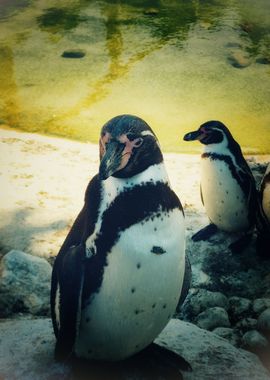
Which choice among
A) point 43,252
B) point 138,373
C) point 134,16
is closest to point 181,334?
point 138,373

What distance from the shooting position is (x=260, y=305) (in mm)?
749

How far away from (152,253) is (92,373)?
161 mm

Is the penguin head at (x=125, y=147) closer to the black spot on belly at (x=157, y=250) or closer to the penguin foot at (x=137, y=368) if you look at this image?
the black spot on belly at (x=157, y=250)

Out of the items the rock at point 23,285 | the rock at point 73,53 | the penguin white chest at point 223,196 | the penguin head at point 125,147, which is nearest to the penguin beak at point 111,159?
the penguin head at point 125,147

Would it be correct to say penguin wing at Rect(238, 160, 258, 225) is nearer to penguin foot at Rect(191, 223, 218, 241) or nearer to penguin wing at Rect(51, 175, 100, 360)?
penguin foot at Rect(191, 223, 218, 241)

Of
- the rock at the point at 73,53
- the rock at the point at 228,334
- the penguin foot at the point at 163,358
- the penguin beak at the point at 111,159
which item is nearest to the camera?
the penguin beak at the point at 111,159

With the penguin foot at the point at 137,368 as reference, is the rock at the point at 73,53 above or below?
above

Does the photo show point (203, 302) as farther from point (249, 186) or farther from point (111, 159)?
point (111, 159)

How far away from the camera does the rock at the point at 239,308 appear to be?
0.75 m

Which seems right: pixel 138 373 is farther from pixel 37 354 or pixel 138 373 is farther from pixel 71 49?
pixel 71 49

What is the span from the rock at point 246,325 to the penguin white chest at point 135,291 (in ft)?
0.66

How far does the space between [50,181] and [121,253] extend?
0.52 m

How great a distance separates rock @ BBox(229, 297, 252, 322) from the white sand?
0.72 feet

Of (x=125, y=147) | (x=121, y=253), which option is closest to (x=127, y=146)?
(x=125, y=147)
